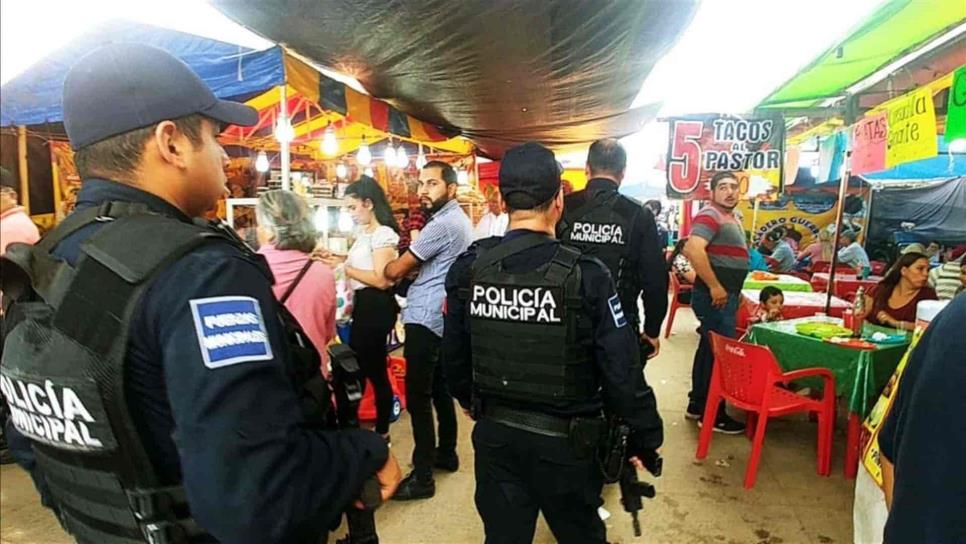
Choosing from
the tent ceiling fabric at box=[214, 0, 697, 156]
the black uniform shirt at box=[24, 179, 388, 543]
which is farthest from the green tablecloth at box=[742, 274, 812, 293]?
the black uniform shirt at box=[24, 179, 388, 543]

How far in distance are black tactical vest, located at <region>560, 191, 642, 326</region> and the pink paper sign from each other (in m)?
2.46

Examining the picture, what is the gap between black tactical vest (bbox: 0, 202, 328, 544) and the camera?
0.82 meters

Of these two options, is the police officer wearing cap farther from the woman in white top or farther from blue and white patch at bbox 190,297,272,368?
the woman in white top

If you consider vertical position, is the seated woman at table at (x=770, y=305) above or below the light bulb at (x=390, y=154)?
below

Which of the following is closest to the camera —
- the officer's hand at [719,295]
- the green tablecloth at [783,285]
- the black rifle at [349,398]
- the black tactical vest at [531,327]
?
the black rifle at [349,398]

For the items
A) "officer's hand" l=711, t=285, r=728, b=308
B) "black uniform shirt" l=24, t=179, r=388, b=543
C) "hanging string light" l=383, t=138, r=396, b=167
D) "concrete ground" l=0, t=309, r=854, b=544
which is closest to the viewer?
"black uniform shirt" l=24, t=179, r=388, b=543

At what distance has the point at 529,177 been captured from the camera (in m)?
1.76

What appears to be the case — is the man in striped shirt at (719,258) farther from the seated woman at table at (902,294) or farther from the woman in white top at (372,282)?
the woman in white top at (372,282)

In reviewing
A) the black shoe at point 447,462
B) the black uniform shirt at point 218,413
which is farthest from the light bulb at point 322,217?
the black uniform shirt at point 218,413

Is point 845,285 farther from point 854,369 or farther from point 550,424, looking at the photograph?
point 550,424

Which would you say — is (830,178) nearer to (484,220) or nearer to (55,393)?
(484,220)

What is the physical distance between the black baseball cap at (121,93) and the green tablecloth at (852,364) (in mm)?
3561

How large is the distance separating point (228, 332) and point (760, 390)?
315 cm

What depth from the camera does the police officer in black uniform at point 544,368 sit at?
1.73 m
